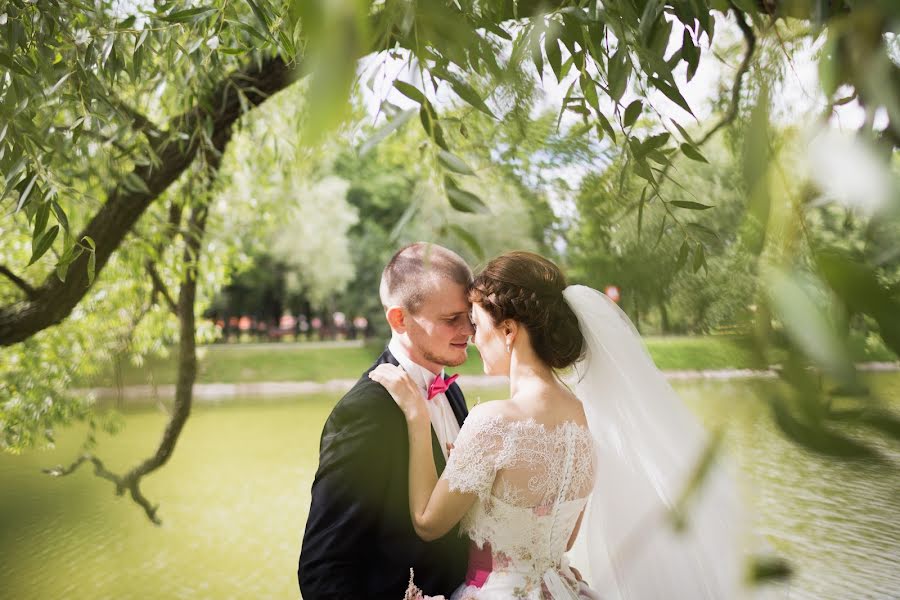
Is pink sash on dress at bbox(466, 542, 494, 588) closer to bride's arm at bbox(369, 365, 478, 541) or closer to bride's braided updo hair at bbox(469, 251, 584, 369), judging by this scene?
bride's arm at bbox(369, 365, 478, 541)

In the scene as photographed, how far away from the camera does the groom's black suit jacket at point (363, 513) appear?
5.76 feet

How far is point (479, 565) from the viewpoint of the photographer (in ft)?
6.49

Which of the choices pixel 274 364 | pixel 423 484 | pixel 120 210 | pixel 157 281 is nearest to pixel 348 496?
pixel 423 484

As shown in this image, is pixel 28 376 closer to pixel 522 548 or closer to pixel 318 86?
pixel 522 548

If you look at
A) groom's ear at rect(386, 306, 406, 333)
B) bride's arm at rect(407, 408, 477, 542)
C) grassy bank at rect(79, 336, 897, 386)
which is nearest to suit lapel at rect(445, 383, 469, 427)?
groom's ear at rect(386, 306, 406, 333)

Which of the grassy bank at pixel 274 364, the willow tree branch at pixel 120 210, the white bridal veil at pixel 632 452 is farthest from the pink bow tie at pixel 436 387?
the grassy bank at pixel 274 364

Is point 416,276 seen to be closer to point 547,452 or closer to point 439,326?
point 439,326

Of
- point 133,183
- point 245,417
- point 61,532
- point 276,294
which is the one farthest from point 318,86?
point 276,294

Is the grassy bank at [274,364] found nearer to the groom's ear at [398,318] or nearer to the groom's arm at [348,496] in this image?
the groom's ear at [398,318]

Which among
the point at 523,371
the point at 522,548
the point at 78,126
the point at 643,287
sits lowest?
the point at 522,548

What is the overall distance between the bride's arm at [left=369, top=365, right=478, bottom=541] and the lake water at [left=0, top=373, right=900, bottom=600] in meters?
2.21

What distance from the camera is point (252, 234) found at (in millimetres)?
7684

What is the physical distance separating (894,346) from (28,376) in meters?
5.89

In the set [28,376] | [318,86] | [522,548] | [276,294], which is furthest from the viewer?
[276,294]
